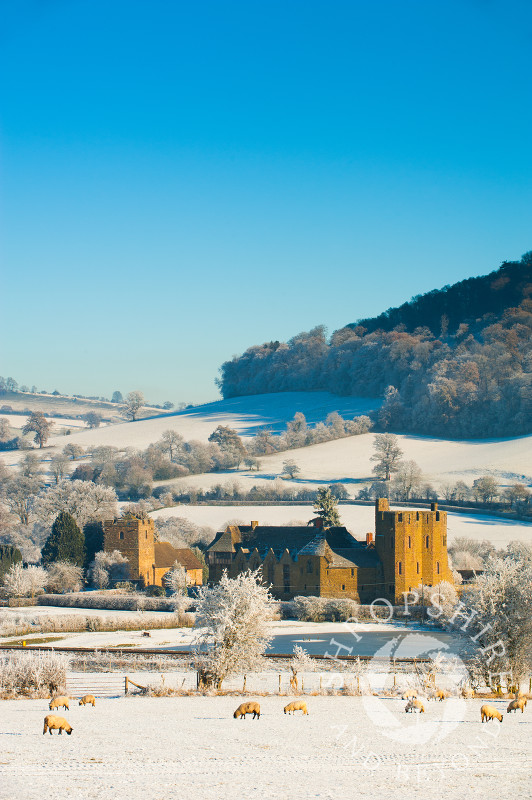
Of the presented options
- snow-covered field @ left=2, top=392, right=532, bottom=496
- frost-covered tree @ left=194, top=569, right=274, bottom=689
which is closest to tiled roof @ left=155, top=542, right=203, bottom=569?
snow-covered field @ left=2, top=392, right=532, bottom=496

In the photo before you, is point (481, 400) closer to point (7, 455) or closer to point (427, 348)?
point (427, 348)

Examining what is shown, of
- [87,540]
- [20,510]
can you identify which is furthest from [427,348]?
[87,540]

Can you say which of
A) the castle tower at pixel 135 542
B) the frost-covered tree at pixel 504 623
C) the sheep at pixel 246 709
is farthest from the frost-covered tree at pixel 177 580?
the sheep at pixel 246 709

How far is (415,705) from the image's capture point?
26.8 m

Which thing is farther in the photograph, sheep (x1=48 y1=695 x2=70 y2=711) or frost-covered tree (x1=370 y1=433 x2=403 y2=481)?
frost-covered tree (x1=370 y1=433 x2=403 y2=481)

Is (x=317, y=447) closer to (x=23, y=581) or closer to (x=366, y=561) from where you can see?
(x=366, y=561)

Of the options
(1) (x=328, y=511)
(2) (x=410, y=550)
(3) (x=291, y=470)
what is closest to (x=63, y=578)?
(1) (x=328, y=511)

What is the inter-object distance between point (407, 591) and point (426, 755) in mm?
38808

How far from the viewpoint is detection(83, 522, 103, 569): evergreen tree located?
232 feet

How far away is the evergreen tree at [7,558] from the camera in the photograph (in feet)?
224

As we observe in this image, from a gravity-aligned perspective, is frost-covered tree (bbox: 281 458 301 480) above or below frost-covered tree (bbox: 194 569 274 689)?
above

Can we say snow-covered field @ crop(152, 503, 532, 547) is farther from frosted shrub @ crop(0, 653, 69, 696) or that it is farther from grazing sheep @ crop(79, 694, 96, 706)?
grazing sheep @ crop(79, 694, 96, 706)

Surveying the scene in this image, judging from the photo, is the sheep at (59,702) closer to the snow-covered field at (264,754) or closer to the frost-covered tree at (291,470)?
the snow-covered field at (264,754)

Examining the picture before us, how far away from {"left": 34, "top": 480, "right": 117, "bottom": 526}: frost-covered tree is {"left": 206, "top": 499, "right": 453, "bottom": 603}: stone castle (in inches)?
726
